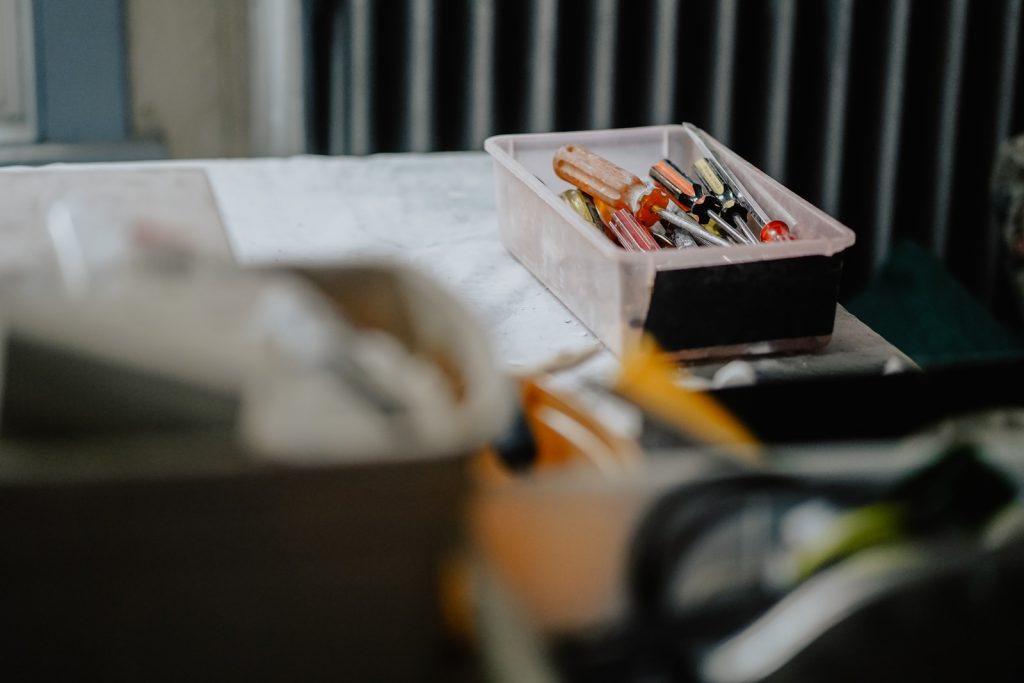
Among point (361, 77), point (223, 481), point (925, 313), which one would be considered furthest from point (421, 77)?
point (223, 481)

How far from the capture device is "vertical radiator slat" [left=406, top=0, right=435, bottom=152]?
66.6 inches

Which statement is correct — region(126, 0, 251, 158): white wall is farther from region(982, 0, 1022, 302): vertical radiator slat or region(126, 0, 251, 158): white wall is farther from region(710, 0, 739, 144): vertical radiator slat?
region(982, 0, 1022, 302): vertical radiator slat

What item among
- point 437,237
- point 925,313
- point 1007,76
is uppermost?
point 1007,76

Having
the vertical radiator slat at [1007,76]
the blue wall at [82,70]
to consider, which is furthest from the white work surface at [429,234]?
the vertical radiator slat at [1007,76]

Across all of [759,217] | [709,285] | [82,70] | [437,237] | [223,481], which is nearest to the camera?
[223,481]

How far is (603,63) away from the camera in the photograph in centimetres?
177

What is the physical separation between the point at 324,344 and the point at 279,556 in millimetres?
77

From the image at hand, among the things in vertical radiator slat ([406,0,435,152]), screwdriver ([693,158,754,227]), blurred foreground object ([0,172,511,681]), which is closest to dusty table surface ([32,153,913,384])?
screwdriver ([693,158,754,227])

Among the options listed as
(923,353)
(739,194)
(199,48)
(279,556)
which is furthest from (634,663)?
(199,48)

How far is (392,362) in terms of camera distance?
1.39 feet

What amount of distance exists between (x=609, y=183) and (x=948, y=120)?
3.83ft

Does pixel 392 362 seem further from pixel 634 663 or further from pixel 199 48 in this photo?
pixel 199 48

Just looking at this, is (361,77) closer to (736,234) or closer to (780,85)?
(780,85)

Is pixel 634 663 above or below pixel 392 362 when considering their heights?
below
